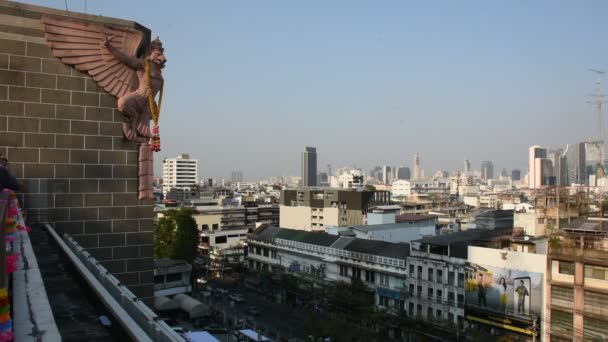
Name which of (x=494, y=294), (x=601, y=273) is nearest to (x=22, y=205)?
(x=601, y=273)

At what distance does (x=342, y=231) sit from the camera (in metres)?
40.3

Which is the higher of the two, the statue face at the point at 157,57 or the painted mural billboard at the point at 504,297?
the statue face at the point at 157,57

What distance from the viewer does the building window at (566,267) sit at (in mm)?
21266

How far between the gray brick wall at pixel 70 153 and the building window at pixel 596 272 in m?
17.8

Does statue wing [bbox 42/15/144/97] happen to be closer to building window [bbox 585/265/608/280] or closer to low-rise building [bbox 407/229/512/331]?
building window [bbox 585/265/608/280]

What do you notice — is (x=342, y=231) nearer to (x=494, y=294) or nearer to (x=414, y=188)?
(x=494, y=294)

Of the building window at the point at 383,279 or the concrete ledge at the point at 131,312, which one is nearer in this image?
the concrete ledge at the point at 131,312

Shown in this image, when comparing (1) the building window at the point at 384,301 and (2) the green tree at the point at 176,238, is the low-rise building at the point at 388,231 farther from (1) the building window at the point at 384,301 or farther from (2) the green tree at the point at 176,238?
(2) the green tree at the point at 176,238

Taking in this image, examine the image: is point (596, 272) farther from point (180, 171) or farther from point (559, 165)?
point (559, 165)

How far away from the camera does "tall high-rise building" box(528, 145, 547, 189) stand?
136m

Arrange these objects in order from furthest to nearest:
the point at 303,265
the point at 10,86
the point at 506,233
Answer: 1. the point at 303,265
2. the point at 506,233
3. the point at 10,86

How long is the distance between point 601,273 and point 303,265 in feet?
74.4

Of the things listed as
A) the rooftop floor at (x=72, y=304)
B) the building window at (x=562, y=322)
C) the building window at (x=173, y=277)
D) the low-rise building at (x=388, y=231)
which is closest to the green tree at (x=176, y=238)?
the building window at (x=173, y=277)

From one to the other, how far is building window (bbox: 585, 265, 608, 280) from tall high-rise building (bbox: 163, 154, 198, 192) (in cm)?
11841
